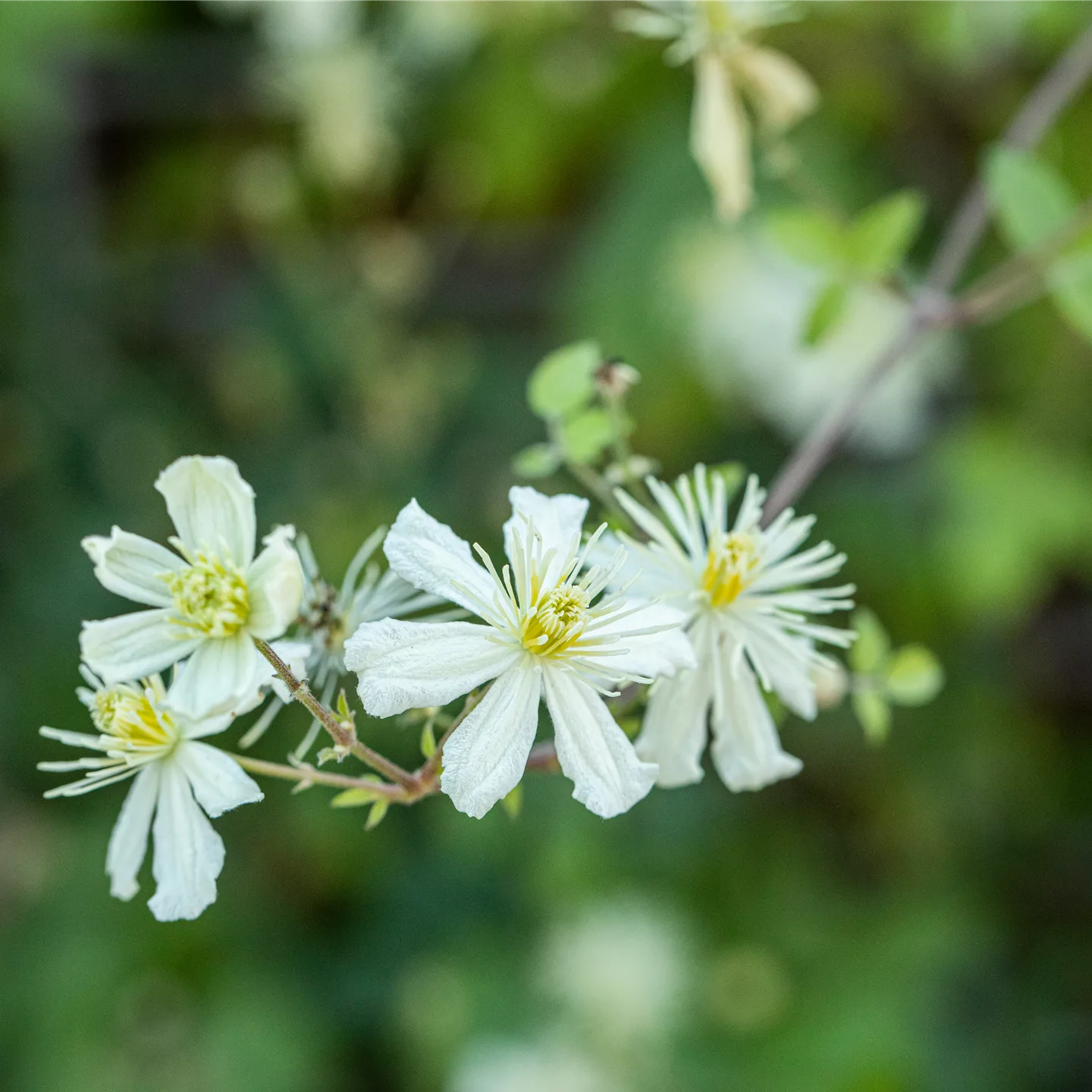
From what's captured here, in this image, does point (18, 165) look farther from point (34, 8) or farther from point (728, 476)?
point (728, 476)

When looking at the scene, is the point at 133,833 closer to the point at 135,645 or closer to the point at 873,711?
the point at 135,645

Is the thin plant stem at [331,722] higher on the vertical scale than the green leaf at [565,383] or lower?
lower

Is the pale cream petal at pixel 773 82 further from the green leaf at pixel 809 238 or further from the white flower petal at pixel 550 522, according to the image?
the white flower petal at pixel 550 522

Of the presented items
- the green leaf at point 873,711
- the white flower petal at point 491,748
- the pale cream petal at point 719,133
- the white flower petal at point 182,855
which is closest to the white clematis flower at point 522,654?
the white flower petal at point 491,748

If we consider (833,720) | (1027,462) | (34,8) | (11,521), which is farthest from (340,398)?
(1027,462)

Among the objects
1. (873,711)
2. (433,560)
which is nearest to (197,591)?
(433,560)

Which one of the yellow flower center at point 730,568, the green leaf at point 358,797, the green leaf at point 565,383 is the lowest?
the green leaf at point 358,797

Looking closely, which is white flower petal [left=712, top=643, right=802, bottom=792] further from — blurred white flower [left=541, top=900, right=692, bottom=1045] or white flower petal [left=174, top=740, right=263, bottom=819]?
blurred white flower [left=541, top=900, right=692, bottom=1045]
